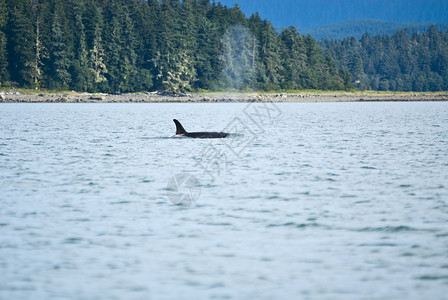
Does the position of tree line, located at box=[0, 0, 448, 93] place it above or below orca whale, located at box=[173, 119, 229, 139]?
above

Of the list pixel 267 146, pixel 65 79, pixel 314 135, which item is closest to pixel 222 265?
pixel 267 146

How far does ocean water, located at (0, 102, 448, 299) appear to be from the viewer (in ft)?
35.9

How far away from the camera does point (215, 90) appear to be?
151125 millimetres

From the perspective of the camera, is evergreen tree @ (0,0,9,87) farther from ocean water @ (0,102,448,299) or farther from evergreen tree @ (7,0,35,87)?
ocean water @ (0,102,448,299)

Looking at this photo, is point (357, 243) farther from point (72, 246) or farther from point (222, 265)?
point (72, 246)

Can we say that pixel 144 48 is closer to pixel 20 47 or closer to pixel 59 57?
pixel 59 57

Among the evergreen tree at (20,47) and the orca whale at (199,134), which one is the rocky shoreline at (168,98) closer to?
the evergreen tree at (20,47)

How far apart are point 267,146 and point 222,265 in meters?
25.6

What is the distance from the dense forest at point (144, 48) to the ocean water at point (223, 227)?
105533 mm

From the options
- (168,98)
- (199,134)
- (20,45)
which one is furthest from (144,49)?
(199,134)

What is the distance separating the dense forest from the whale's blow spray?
26 centimetres

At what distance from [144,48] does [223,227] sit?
140 metres

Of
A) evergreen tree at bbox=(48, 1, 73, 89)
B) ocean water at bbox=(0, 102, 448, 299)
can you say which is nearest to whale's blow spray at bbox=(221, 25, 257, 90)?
evergreen tree at bbox=(48, 1, 73, 89)

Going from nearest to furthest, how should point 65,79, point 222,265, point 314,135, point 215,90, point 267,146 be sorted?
point 222,265, point 267,146, point 314,135, point 65,79, point 215,90
